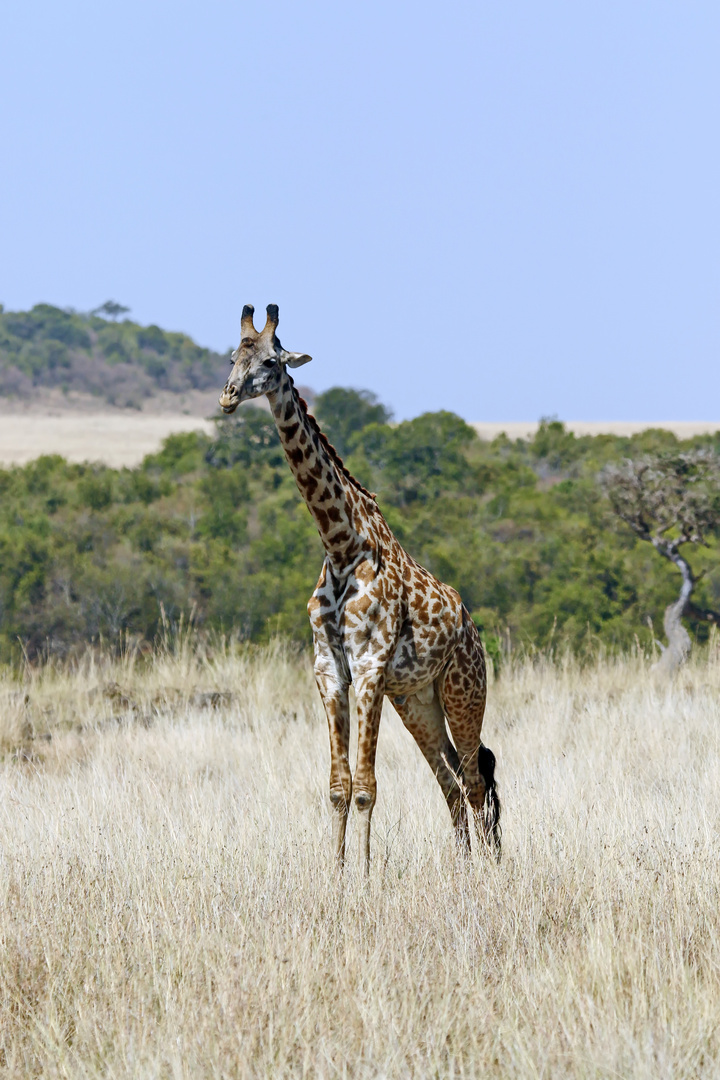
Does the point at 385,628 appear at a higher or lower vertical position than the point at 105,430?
lower

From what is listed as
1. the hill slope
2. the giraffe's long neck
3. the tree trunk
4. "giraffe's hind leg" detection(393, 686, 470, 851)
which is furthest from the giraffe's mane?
the hill slope

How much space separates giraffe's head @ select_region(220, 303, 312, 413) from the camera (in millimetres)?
4906

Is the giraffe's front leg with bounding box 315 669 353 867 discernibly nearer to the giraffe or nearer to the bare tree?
the giraffe

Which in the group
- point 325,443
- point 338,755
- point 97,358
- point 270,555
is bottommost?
point 270,555

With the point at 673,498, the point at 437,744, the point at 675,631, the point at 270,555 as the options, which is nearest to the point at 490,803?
the point at 437,744

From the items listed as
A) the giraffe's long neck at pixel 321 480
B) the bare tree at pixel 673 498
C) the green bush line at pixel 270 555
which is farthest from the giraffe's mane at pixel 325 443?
the green bush line at pixel 270 555

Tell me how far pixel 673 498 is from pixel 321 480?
32.6ft

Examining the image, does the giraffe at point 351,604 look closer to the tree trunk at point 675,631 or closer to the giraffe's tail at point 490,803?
the giraffe's tail at point 490,803

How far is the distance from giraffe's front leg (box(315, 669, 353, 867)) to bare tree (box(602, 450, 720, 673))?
914cm

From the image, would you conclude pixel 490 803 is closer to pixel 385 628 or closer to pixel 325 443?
pixel 385 628

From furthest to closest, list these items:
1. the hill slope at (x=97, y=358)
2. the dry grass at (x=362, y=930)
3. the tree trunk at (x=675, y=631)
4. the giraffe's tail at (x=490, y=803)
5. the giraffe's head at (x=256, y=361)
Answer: the hill slope at (x=97, y=358)
the tree trunk at (x=675, y=631)
the giraffe's tail at (x=490, y=803)
the giraffe's head at (x=256, y=361)
the dry grass at (x=362, y=930)

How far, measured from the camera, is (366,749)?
213 inches

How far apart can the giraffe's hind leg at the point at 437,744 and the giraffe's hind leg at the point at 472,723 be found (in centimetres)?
6

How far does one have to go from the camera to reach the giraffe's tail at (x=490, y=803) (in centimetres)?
628
